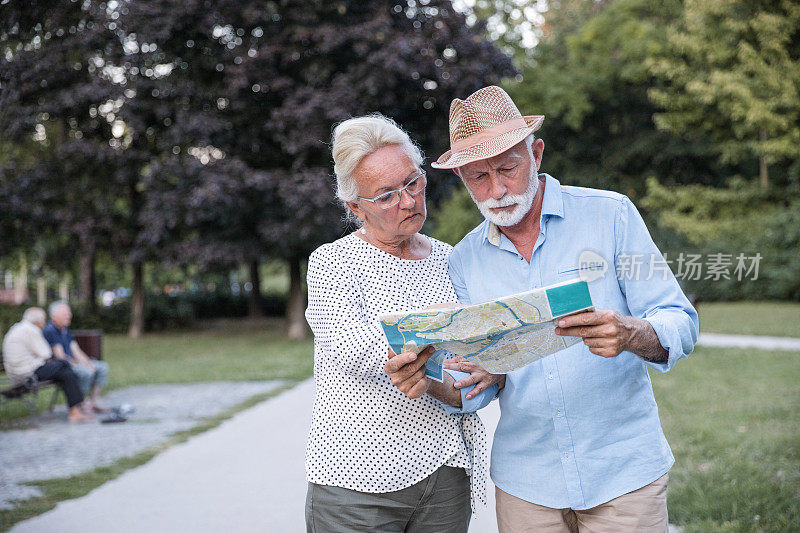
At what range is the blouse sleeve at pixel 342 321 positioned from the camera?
2.27 m

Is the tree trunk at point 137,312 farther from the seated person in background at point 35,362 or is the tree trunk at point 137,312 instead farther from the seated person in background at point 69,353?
the seated person in background at point 35,362

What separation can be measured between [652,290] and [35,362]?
30.5 feet

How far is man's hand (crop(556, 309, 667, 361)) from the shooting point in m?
1.88

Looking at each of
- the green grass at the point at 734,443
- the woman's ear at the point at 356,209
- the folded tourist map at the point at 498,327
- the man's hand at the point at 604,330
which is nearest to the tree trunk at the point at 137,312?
the green grass at the point at 734,443

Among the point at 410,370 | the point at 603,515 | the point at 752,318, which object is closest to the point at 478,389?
the point at 410,370

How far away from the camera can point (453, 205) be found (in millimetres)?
30984

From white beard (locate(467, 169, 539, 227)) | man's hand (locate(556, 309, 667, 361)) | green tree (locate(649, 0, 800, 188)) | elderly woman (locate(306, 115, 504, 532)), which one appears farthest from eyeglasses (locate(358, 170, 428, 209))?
green tree (locate(649, 0, 800, 188))

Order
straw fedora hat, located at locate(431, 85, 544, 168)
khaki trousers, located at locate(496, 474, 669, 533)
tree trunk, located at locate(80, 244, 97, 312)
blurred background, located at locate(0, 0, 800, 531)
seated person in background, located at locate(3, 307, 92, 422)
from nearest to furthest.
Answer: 1. khaki trousers, located at locate(496, 474, 669, 533)
2. straw fedora hat, located at locate(431, 85, 544, 168)
3. seated person in background, located at locate(3, 307, 92, 422)
4. blurred background, located at locate(0, 0, 800, 531)
5. tree trunk, located at locate(80, 244, 97, 312)

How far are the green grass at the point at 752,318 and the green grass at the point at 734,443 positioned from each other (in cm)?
578

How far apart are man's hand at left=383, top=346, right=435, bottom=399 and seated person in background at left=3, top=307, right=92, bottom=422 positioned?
8.70 m

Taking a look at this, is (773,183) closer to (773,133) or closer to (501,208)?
(773,133)

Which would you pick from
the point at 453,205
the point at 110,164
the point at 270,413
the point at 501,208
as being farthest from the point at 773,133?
the point at 501,208

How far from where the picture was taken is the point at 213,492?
603 cm

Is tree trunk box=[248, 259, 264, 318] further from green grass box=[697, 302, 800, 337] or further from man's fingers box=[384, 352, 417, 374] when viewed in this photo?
man's fingers box=[384, 352, 417, 374]
